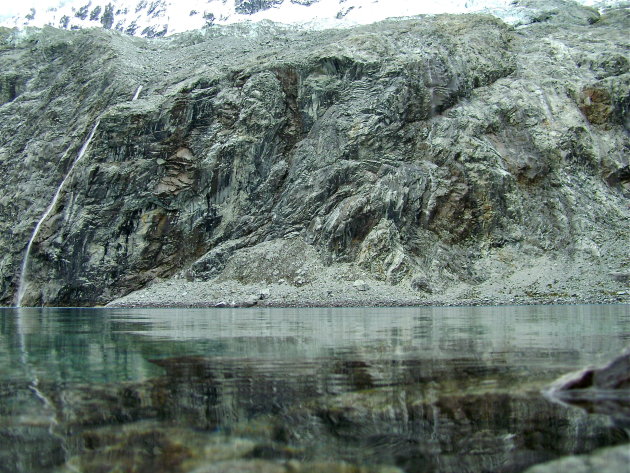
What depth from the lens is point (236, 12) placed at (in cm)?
13350

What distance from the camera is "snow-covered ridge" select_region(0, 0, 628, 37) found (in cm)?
9294

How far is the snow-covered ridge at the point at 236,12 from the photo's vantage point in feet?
305

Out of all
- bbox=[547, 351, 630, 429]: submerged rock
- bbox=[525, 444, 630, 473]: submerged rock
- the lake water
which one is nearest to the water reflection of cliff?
the lake water

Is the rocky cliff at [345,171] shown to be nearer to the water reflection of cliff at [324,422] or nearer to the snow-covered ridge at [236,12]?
the snow-covered ridge at [236,12]

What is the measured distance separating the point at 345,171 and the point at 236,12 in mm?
96390

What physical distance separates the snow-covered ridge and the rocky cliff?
2524 centimetres

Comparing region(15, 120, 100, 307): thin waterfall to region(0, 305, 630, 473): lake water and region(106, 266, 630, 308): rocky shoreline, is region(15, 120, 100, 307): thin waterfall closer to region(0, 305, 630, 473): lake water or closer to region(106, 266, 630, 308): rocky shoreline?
region(106, 266, 630, 308): rocky shoreline

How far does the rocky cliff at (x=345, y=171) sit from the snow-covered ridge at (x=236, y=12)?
25.2 meters

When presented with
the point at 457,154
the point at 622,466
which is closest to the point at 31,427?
the point at 622,466

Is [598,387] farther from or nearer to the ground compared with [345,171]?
nearer to the ground

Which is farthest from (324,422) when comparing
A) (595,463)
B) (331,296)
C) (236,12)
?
(236,12)

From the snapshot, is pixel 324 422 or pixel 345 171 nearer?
pixel 324 422

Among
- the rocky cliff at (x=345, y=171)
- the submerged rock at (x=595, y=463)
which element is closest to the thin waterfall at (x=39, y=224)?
the rocky cliff at (x=345, y=171)

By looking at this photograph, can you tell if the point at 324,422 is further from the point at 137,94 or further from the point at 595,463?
the point at 137,94
